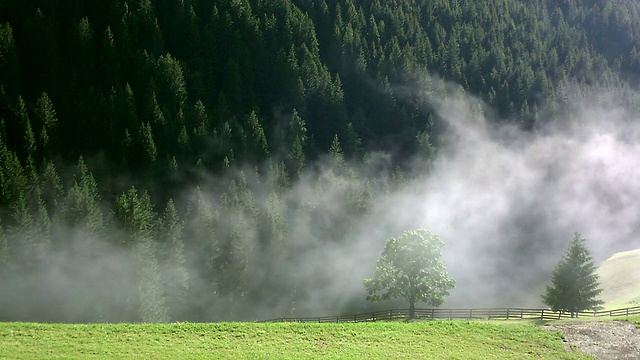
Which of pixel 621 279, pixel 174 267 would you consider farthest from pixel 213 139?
pixel 621 279

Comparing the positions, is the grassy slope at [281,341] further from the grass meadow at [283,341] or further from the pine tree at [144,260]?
the pine tree at [144,260]

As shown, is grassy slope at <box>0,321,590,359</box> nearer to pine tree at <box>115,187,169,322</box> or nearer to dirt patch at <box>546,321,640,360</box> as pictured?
dirt patch at <box>546,321,640,360</box>

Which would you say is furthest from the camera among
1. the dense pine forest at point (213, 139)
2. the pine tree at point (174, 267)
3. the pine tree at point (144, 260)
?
the pine tree at point (174, 267)

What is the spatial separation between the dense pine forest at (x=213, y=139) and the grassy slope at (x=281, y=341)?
24491mm

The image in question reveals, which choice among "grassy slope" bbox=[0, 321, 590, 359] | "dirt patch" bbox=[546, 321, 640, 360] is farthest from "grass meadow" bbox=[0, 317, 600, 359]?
"dirt patch" bbox=[546, 321, 640, 360]

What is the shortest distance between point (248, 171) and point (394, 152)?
128ft

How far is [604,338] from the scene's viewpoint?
4859cm

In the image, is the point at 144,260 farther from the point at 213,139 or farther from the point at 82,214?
the point at 213,139

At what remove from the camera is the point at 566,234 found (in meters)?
129

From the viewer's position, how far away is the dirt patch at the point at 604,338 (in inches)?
1826

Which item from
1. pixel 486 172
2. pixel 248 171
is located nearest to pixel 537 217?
pixel 486 172

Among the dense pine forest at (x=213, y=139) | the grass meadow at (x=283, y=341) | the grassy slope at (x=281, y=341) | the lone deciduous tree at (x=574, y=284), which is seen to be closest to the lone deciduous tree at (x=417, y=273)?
the grass meadow at (x=283, y=341)

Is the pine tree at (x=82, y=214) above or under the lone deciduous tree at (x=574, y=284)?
above

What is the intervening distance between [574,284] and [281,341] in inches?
1729
